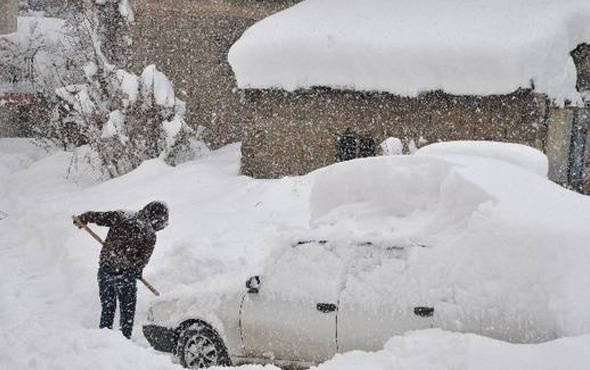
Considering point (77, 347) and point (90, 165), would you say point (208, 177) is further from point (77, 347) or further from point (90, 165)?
point (77, 347)

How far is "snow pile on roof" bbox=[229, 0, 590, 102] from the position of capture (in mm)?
11812

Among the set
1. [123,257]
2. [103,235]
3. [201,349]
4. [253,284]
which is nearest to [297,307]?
[253,284]

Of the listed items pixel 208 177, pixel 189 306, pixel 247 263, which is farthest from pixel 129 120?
pixel 189 306

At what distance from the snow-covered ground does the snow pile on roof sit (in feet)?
8.31

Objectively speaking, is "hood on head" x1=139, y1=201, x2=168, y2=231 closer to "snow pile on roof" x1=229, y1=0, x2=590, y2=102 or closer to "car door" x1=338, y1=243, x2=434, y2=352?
"car door" x1=338, y1=243, x2=434, y2=352

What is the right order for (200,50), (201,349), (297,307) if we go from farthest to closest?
(200,50) → (201,349) → (297,307)

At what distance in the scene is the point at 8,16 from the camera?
96.2 feet

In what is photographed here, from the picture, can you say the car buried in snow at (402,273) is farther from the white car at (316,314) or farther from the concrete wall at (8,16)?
the concrete wall at (8,16)

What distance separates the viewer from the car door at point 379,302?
516cm

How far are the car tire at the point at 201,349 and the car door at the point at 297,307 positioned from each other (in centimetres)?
36

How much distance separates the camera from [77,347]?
222 inches

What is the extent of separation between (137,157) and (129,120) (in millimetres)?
954

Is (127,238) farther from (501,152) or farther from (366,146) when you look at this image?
(366,146)

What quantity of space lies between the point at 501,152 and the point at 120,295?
181 inches
